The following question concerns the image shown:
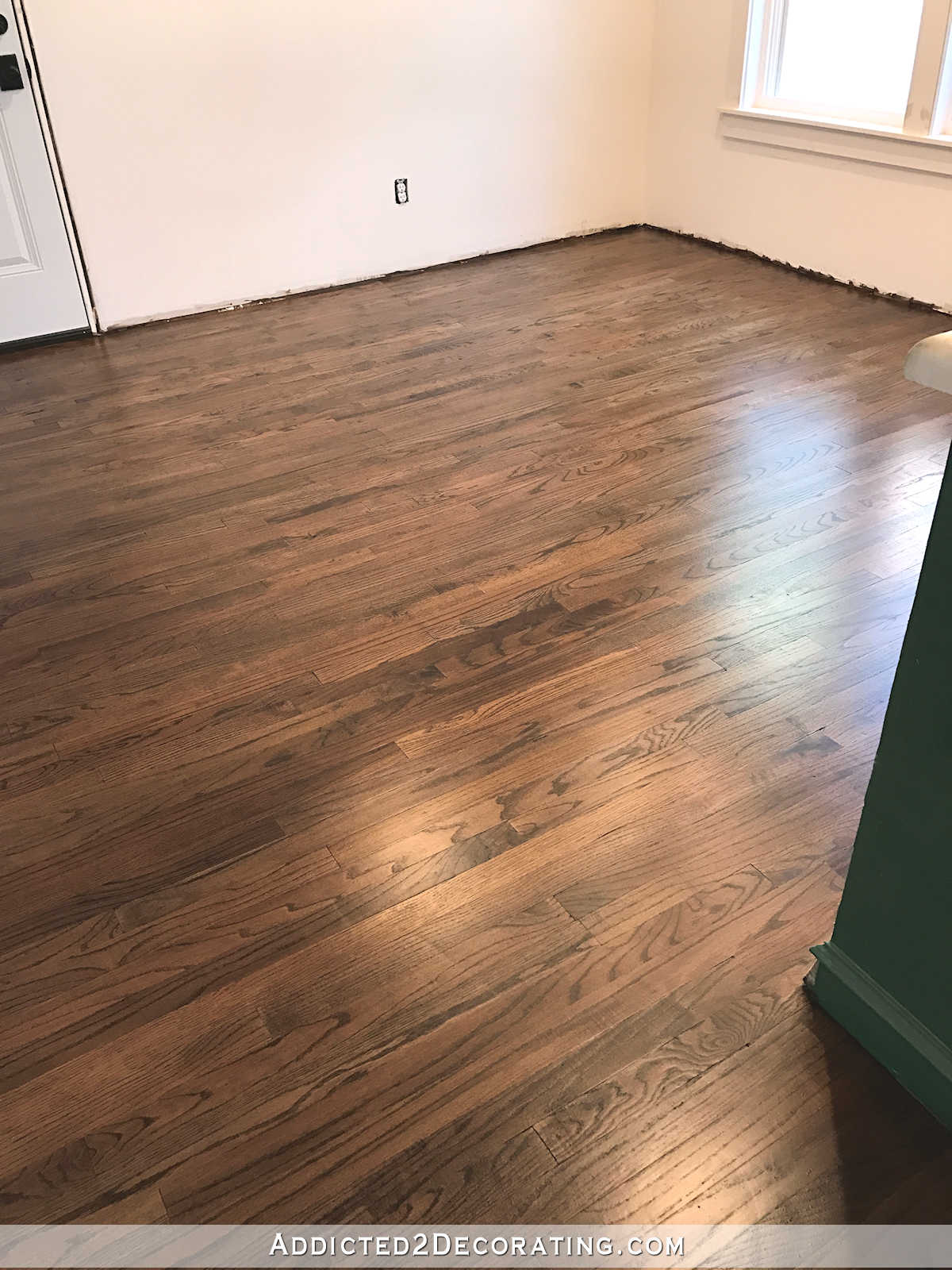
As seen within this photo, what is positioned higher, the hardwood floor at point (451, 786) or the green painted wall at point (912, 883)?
the green painted wall at point (912, 883)

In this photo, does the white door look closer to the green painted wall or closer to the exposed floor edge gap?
the exposed floor edge gap

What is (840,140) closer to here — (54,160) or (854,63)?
(854,63)

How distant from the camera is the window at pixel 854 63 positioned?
3418 millimetres

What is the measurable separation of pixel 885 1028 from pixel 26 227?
3.63 metres

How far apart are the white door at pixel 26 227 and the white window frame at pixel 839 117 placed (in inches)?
106

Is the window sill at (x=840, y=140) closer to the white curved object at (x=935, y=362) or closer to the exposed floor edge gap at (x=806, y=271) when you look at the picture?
the exposed floor edge gap at (x=806, y=271)

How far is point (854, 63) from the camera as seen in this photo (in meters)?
3.76

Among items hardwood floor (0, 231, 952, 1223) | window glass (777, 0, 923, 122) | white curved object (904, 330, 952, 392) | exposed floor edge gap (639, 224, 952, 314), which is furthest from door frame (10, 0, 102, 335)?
white curved object (904, 330, 952, 392)

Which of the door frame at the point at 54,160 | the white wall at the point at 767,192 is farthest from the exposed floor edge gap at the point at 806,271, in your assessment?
the door frame at the point at 54,160

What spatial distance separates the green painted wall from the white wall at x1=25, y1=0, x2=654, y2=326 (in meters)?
3.46

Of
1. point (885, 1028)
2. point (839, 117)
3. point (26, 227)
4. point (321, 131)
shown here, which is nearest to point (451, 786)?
point (885, 1028)

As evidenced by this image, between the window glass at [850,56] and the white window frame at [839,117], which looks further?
the window glass at [850,56]

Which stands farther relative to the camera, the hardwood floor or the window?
the window

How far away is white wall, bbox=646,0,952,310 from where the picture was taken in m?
3.67
